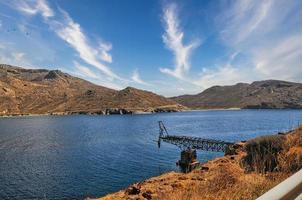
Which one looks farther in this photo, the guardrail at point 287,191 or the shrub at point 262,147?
the shrub at point 262,147

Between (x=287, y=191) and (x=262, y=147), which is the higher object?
(x=287, y=191)

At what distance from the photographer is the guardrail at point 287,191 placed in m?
3.68

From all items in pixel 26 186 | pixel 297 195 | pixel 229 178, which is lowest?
pixel 26 186

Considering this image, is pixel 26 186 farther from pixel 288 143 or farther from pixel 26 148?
pixel 26 148

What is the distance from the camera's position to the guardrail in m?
3.68

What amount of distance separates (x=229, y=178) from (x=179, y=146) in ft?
191

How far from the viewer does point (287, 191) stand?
3.97 meters

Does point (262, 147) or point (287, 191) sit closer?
point (287, 191)

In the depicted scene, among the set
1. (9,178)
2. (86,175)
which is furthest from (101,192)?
(9,178)

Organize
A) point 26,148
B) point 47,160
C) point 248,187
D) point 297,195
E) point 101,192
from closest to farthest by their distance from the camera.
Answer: point 297,195, point 248,187, point 101,192, point 47,160, point 26,148

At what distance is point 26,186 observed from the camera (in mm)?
38781

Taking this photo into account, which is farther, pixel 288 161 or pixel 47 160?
pixel 47 160

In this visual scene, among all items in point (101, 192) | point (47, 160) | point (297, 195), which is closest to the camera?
point (297, 195)

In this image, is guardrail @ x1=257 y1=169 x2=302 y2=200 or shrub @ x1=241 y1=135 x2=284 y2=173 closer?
guardrail @ x1=257 y1=169 x2=302 y2=200
